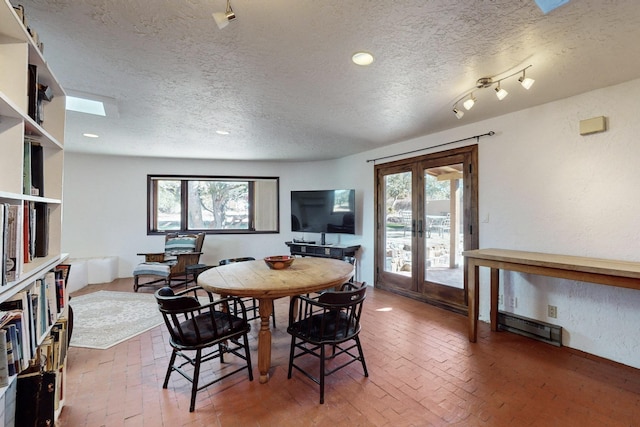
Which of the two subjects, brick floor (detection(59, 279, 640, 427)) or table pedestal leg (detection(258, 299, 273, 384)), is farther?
table pedestal leg (detection(258, 299, 273, 384))

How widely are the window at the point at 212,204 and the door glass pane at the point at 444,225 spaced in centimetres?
327

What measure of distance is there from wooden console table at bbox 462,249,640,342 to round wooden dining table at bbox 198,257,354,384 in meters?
1.29

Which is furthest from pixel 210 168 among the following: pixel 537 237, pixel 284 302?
pixel 537 237

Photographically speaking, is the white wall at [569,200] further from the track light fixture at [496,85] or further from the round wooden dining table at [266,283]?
the round wooden dining table at [266,283]

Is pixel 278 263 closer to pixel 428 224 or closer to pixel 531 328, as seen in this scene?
pixel 428 224

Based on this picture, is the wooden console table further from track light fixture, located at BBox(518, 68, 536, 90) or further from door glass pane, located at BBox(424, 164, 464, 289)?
track light fixture, located at BBox(518, 68, 536, 90)

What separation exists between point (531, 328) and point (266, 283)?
2719mm

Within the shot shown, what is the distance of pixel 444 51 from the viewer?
193 centimetres

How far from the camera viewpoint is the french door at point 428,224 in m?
3.55

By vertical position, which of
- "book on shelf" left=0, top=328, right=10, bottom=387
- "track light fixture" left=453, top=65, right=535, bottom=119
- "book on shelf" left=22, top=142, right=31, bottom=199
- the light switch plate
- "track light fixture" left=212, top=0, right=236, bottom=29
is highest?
"track light fixture" left=453, top=65, right=535, bottom=119

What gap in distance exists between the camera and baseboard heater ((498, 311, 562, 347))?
2742mm

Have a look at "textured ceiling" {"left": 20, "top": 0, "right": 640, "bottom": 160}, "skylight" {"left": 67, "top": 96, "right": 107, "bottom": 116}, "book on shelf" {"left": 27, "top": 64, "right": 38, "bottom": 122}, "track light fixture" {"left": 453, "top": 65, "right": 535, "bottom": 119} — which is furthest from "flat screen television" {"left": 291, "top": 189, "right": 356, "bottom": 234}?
"book on shelf" {"left": 27, "top": 64, "right": 38, "bottom": 122}

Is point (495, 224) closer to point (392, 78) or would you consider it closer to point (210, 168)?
point (392, 78)

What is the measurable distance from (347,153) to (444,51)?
10.7 feet
